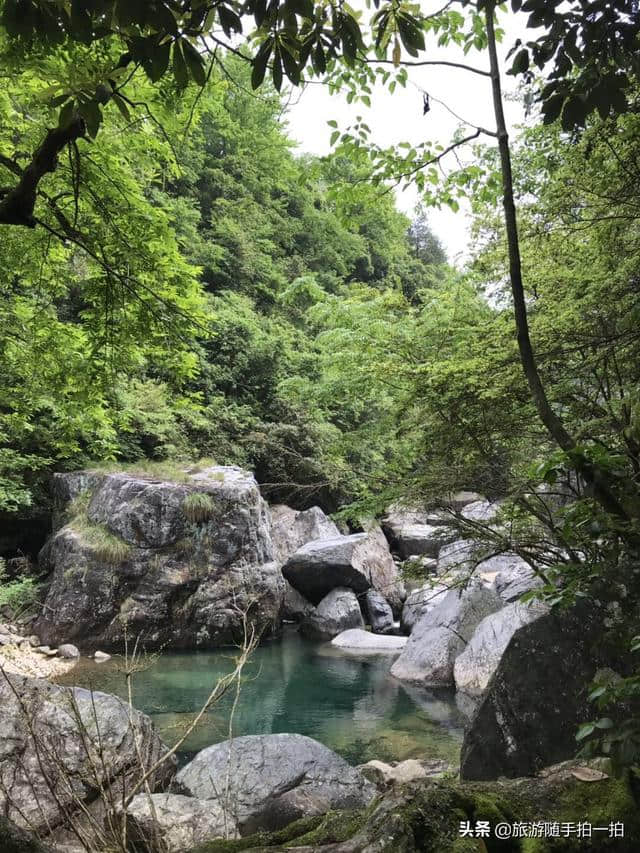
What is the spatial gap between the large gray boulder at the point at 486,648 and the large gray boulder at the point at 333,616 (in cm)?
439

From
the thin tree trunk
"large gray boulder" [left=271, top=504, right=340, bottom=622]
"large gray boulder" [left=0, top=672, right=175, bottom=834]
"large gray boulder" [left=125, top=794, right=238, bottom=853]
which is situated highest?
the thin tree trunk

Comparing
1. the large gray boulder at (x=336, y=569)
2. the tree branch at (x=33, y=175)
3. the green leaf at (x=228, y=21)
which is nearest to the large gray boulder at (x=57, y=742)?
the tree branch at (x=33, y=175)

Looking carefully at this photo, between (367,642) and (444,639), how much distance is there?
264 centimetres

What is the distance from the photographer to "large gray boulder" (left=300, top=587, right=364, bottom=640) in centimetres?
1236

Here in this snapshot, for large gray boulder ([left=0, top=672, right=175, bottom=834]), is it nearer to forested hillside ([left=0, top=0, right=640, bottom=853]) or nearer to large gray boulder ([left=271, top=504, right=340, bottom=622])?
forested hillside ([left=0, top=0, right=640, bottom=853])

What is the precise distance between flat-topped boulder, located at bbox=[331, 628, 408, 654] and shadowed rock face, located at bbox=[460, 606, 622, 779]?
7535mm

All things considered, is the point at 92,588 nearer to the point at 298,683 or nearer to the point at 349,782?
the point at 298,683

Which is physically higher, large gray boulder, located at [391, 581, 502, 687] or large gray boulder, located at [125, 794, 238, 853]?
large gray boulder, located at [391, 581, 502, 687]

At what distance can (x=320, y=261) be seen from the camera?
25844mm

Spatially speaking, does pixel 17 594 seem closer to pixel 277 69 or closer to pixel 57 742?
pixel 57 742

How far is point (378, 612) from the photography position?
1295 cm

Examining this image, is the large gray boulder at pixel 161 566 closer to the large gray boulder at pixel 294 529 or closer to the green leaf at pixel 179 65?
the large gray boulder at pixel 294 529

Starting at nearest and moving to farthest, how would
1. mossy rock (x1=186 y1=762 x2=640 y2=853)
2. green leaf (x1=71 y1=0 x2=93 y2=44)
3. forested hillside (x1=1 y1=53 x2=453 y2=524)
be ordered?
mossy rock (x1=186 y1=762 x2=640 y2=853), green leaf (x1=71 y1=0 x2=93 y2=44), forested hillside (x1=1 y1=53 x2=453 y2=524)

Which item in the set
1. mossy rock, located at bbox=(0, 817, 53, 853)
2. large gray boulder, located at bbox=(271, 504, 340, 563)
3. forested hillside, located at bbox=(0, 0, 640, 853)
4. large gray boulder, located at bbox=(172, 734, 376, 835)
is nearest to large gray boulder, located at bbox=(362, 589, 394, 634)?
forested hillside, located at bbox=(0, 0, 640, 853)
